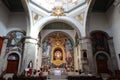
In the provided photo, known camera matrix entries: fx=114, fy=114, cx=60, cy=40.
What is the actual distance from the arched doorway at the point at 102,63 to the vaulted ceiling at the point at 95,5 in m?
5.08

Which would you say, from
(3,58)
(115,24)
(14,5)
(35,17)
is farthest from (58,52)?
(115,24)

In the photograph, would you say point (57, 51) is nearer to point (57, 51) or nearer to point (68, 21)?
point (57, 51)

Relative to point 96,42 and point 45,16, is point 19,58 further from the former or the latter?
point 96,42

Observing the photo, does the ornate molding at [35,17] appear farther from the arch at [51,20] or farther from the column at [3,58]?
the column at [3,58]

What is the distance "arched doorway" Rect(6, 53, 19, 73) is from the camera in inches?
436

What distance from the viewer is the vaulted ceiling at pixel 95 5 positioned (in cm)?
1173

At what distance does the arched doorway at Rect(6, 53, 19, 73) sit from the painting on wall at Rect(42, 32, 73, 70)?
5.85 meters

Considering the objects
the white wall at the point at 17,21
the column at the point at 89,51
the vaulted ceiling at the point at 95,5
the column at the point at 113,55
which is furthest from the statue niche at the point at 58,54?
the vaulted ceiling at the point at 95,5

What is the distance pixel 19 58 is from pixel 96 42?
8039mm

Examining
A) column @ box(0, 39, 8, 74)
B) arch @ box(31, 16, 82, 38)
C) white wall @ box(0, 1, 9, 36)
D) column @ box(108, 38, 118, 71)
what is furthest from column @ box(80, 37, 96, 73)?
white wall @ box(0, 1, 9, 36)

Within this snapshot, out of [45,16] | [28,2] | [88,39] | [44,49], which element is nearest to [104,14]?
[88,39]

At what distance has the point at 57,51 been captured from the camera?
61.6 feet

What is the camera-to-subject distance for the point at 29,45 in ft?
37.4

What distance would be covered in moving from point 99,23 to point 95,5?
1.98 m
